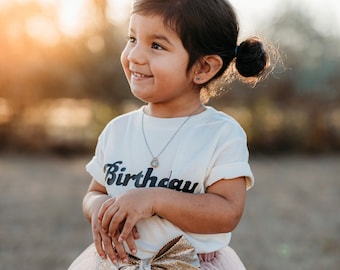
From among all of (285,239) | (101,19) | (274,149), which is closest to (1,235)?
(285,239)

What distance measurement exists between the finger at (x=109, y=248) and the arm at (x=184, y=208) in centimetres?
6

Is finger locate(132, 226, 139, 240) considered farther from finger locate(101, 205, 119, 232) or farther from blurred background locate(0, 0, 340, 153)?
blurred background locate(0, 0, 340, 153)

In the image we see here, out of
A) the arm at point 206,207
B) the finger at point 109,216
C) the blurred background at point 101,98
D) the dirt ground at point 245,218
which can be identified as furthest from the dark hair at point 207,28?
the blurred background at point 101,98

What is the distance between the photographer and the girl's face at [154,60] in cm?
200

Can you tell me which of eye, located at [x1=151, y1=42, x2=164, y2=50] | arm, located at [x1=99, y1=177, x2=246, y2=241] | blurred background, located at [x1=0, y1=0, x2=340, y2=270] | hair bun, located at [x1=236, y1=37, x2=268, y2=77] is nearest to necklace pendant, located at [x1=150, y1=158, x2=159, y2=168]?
arm, located at [x1=99, y1=177, x2=246, y2=241]

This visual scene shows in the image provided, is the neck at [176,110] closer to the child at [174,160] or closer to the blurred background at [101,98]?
the child at [174,160]

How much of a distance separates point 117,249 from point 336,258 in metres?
3.52

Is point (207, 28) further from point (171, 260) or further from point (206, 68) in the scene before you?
point (171, 260)

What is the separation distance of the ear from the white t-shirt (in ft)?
0.39

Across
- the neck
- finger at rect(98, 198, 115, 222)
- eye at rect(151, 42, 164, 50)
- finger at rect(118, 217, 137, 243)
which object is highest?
eye at rect(151, 42, 164, 50)

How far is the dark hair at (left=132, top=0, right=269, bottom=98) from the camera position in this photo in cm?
199

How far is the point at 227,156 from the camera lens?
2002 mm

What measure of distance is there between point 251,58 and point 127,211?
75 centimetres

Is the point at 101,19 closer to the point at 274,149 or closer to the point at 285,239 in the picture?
the point at 274,149
